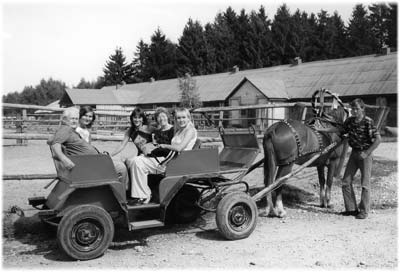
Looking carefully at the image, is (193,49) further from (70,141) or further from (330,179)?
(70,141)

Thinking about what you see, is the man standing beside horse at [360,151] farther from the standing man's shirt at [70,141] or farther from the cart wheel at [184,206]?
the standing man's shirt at [70,141]

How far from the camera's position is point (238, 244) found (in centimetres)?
526

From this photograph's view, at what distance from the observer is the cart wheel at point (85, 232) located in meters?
4.50

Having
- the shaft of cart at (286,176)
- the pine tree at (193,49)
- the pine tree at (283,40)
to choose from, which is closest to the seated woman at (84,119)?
the shaft of cart at (286,176)

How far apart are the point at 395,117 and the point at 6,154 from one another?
69.3ft

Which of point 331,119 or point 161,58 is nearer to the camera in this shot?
point 331,119

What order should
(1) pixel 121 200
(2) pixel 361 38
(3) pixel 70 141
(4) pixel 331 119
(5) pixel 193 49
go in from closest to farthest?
(1) pixel 121 200 → (3) pixel 70 141 → (4) pixel 331 119 → (2) pixel 361 38 → (5) pixel 193 49

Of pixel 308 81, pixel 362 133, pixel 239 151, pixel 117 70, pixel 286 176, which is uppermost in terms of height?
pixel 117 70

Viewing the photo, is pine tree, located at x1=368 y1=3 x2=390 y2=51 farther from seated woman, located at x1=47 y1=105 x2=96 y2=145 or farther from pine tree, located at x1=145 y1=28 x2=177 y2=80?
seated woman, located at x1=47 y1=105 x2=96 y2=145

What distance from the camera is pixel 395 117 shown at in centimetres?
2434

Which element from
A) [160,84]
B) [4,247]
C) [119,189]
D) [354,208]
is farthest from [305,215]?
[160,84]

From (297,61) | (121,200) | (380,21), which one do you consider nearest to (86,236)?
(121,200)

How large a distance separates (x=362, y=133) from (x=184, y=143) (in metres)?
3.14

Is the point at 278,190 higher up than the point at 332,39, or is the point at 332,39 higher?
the point at 332,39
